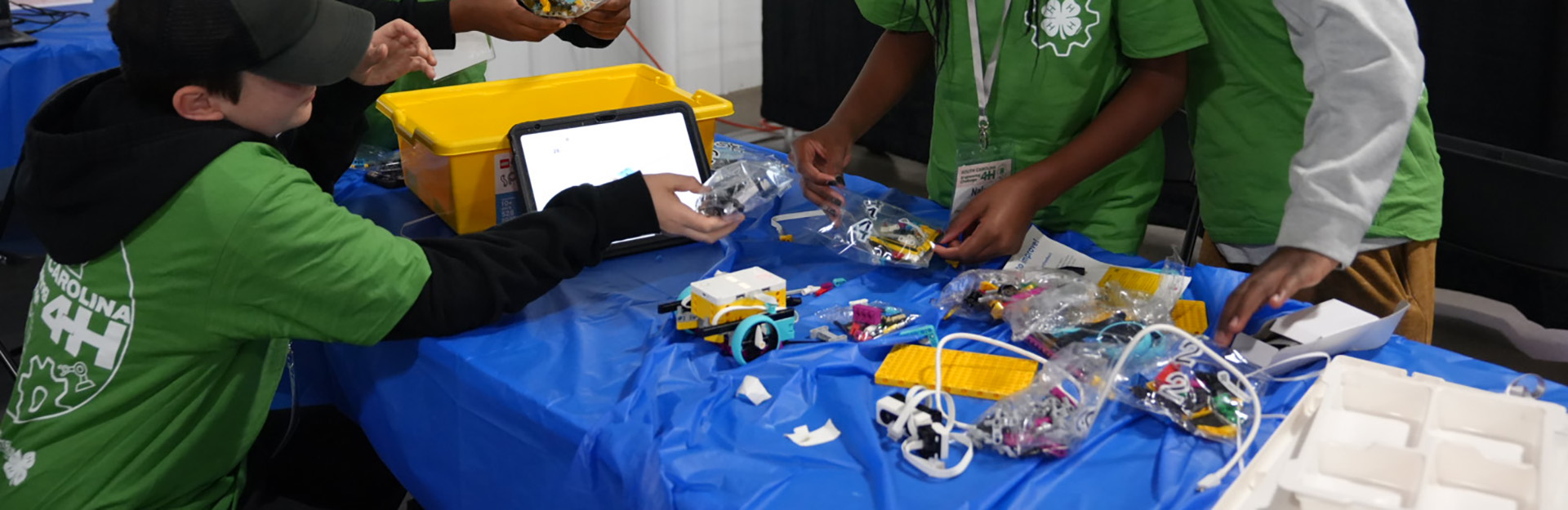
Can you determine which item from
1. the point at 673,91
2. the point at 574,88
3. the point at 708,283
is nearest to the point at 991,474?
the point at 708,283

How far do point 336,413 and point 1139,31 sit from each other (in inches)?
47.4

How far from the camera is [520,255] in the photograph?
1.27 m

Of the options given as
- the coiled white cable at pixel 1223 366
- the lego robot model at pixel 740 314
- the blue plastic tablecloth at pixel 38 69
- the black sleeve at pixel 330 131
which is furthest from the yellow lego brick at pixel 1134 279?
the blue plastic tablecloth at pixel 38 69

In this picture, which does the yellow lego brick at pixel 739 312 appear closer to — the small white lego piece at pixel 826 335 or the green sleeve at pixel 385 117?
the small white lego piece at pixel 826 335

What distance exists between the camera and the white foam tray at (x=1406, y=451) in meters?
0.86

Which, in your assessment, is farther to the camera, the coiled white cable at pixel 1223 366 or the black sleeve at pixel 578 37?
the black sleeve at pixel 578 37

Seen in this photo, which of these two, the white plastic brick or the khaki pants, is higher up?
the white plastic brick

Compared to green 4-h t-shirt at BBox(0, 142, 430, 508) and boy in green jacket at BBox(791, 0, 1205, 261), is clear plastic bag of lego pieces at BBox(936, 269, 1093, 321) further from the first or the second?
green 4-h t-shirt at BBox(0, 142, 430, 508)

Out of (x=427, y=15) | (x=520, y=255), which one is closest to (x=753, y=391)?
(x=520, y=255)

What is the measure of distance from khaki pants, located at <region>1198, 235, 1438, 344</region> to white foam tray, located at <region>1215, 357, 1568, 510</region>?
399mm

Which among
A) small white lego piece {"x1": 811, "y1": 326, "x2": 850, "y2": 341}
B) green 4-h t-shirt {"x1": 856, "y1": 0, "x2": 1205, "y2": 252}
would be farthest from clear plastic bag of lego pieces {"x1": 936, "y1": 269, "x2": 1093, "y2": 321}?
green 4-h t-shirt {"x1": 856, "y1": 0, "x2": 1205, "y2": 252}

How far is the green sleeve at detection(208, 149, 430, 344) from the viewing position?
3.56 ft

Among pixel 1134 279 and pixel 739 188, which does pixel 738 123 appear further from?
pixel 1134 279

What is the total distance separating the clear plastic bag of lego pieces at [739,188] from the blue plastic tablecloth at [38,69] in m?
1.85
